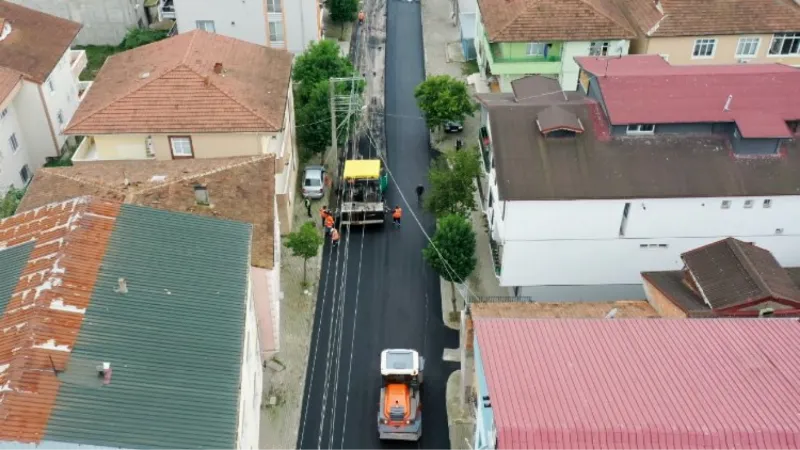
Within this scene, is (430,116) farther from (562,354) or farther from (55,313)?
(55,313)

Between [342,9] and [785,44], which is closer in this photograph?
[785,44]

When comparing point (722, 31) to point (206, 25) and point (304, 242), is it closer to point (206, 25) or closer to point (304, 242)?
point (304, 242)

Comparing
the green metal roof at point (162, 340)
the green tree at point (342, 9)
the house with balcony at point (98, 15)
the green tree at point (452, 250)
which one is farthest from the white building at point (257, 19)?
the green metal roof at point (162, 340)

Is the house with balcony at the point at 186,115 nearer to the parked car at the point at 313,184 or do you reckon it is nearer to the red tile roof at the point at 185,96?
the red tile roof at the point at 185,96

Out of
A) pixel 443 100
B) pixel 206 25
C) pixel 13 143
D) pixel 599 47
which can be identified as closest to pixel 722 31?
pixel 599 47

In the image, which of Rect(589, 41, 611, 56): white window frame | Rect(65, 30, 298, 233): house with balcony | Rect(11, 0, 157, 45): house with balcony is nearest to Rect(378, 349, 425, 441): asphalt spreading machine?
Rect(65, 30, 298, 233): house with balcony

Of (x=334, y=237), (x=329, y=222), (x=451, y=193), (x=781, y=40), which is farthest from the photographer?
(x=781, y=40)
